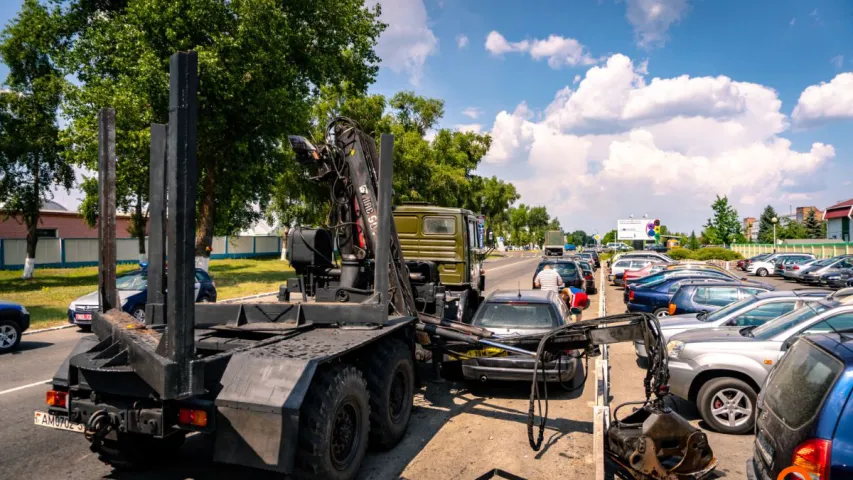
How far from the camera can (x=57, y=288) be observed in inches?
880

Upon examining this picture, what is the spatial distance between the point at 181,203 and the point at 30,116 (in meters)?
27.2

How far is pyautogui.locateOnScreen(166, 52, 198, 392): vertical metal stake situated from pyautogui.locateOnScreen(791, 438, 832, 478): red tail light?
406cm

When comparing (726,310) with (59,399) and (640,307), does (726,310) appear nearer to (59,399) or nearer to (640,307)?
(640,307)

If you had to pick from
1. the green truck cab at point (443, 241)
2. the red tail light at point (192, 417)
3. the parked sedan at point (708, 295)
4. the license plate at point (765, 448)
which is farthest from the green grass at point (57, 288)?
the license plate at point (765, 448)

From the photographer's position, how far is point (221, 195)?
24.1 metres

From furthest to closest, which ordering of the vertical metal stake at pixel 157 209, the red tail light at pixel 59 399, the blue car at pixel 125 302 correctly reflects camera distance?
the blue car at pixel 125 302 < the vertical metal stake at pixel 157 209 < the red tail light at pixel 59 399

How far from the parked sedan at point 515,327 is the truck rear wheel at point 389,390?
1.30 m

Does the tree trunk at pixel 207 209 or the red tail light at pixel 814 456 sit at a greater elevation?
the tree trunk at pixel 207 209

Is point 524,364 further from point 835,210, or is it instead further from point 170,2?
point 835,210

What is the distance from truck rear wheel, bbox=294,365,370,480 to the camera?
4.30 metres

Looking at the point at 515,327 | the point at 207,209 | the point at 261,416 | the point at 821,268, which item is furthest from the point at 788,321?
the point at 821,268

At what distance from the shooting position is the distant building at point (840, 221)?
6194cm

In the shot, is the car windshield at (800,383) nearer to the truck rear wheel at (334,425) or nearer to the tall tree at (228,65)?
the truck rear wheel at (334,425)

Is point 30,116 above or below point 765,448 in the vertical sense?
above
